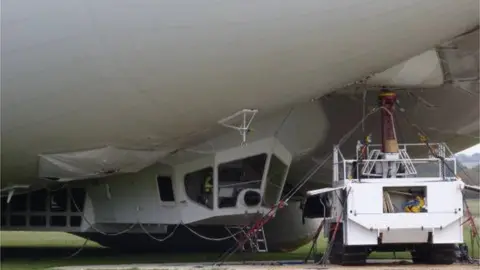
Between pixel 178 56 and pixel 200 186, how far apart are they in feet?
15.7

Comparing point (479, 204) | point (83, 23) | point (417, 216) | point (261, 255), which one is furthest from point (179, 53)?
point (479, 204)

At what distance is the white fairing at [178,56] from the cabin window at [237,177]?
2.34 m

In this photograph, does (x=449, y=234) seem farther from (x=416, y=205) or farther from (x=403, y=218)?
(x=403, y=218)

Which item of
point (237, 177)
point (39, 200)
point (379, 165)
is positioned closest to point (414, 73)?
point (379, 165)

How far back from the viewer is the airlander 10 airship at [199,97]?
1082 cm

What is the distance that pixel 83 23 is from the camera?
10.7m

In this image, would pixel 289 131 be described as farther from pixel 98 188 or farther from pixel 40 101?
pixel 40 101

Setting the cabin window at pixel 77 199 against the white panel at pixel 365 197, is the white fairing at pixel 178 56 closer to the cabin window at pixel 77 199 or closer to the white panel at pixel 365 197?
the white panel at pixel 365 197

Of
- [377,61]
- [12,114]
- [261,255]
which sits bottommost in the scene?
[261,255]

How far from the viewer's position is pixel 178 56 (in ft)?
36.8

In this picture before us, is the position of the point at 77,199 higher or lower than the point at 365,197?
higher

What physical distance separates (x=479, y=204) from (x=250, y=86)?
18.5m

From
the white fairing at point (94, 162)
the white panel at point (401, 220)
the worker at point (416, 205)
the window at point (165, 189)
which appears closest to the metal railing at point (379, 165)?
the worker at point (416, 205)

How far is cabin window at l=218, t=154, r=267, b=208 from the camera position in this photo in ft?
49.8
